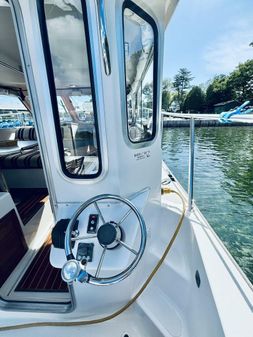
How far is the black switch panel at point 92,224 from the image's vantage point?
3.29ft

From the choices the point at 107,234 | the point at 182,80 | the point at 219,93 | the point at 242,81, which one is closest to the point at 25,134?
the point at 107,234

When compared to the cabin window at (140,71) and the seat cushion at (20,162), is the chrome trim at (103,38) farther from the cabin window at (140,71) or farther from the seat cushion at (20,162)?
the seat cushion at (20,162)

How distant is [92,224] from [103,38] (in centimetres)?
86

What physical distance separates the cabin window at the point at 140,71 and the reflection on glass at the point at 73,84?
0.21 m

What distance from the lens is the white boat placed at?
86 cm

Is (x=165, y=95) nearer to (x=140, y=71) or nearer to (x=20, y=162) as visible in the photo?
(x=20, y=162)

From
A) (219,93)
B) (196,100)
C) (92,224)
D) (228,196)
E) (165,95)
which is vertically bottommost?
(228,196)

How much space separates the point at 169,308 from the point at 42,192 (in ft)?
6.91

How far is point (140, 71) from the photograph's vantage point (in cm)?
113

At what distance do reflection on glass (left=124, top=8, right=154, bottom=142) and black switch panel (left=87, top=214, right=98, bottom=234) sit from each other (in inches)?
18.4

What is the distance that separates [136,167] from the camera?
3.81 feet

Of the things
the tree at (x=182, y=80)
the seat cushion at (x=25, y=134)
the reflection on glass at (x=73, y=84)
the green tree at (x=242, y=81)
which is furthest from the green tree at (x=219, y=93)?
the reflection on glass at (x=73, y=84)

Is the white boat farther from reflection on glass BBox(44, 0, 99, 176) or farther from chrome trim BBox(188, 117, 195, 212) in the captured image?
chrome trim BBox(188, 117, 195, 212)

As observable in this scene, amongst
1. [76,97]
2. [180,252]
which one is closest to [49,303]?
[180,252]
